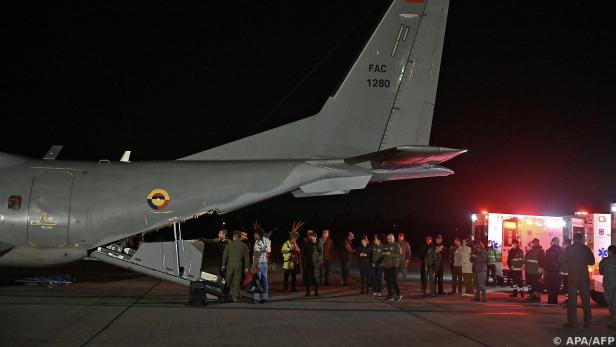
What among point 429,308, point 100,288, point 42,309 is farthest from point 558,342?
point 100,288

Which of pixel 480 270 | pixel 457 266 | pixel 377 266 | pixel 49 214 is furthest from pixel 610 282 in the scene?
pixel 49 214

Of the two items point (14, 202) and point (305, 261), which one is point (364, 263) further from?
point (14, 202)

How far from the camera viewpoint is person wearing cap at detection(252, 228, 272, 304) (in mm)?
14681

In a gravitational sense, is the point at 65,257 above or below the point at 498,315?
above

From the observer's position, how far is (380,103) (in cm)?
1480

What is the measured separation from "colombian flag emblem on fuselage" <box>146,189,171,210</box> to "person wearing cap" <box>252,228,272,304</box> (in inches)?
93.9

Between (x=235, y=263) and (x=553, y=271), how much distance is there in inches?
320

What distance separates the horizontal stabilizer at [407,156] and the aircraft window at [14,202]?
→ 755 cm

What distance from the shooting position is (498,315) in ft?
43.4

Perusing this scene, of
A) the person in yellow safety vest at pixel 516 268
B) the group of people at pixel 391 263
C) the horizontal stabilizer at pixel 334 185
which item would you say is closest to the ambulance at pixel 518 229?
the person in yellow safety vest at pixel 516 268

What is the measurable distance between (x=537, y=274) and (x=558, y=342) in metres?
6.95

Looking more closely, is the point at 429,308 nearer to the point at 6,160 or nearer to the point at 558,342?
the point at 558,342

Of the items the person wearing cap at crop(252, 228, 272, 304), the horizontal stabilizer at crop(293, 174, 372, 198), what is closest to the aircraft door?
the person wearing cap at crop(252, 228, 272, 304)

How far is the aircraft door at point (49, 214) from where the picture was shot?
1405 cm
